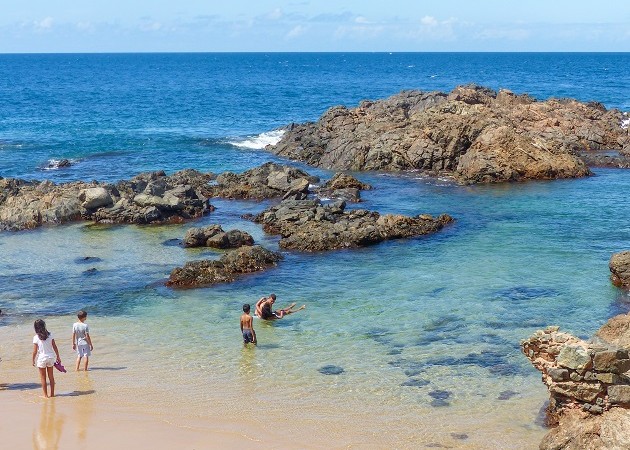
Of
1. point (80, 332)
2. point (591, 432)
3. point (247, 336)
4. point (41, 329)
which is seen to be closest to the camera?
point (591, 432)

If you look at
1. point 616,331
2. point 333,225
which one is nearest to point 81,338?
point 616,331

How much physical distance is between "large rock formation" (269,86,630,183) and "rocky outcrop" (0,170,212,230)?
15.0m

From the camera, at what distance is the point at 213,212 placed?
40.1 meters

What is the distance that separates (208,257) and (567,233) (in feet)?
52.1

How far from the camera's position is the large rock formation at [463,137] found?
4734cm

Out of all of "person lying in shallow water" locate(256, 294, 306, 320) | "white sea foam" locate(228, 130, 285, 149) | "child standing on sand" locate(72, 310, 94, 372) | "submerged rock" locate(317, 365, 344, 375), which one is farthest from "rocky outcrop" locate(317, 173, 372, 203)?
"child standing on sand" locate(72, 310, 94, 372)

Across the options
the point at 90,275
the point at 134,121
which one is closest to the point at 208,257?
the point at 90,275

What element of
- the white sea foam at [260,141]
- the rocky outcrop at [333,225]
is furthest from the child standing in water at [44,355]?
the white sea foam at [260,141]

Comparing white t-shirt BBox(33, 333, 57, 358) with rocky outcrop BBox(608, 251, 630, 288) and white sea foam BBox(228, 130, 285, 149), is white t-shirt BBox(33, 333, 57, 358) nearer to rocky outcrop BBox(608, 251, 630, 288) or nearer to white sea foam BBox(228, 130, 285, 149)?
rocky outcrop BBox(608, 251, 630, 288)

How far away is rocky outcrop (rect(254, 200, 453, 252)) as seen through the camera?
33.0 m

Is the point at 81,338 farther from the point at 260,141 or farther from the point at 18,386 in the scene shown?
the point at 260,141

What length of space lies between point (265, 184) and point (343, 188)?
14.7ft

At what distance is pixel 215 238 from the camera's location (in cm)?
3300

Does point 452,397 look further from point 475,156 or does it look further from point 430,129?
point 430,129
